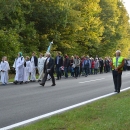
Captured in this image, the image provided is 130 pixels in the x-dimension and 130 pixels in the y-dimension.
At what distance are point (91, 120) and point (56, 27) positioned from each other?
31.4 meters

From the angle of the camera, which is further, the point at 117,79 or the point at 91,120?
the point at 117,79

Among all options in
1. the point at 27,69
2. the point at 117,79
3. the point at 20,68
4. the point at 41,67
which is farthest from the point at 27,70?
the point at 117,79

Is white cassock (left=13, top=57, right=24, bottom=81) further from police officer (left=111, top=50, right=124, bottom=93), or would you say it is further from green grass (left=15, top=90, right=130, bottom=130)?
green grass (left=15, top=90, right=130, bottom=130)

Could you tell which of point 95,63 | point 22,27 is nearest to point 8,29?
point 22,27

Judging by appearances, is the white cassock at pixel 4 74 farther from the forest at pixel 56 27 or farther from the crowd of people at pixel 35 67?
the forest at pixel 56 27

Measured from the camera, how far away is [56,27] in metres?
39.2

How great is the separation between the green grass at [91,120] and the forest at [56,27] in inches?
768

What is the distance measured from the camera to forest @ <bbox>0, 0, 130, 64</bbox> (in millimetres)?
29803

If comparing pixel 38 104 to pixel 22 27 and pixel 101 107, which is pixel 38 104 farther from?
pixel 22 27

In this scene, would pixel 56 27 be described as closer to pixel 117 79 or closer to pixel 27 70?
pixel 27 70

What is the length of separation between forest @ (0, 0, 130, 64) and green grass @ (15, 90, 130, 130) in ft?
64.0

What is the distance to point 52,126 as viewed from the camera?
759 cm

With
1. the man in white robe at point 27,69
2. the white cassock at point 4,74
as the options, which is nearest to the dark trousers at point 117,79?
the white cassock at point 4,74

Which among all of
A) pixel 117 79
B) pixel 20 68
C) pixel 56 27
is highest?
pixel 56 27
